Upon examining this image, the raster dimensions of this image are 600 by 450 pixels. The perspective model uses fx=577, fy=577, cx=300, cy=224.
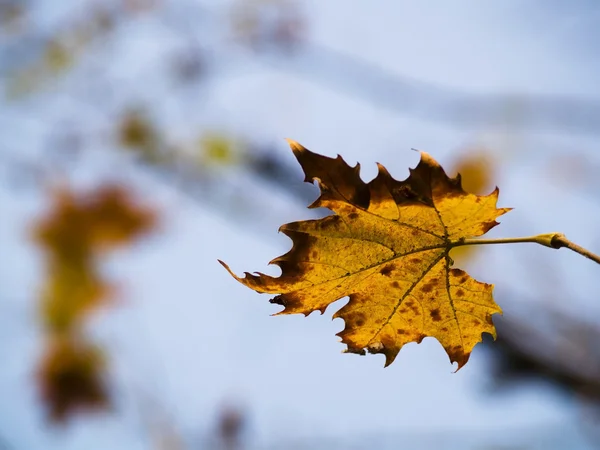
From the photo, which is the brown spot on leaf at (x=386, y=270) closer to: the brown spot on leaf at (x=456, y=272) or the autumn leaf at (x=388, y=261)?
the autumn leaf at (x=388, y=261)

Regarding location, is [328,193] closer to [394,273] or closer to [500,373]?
[394,273]

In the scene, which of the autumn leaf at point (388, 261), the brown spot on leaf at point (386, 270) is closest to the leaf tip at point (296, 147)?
the autumn leaf at point (388, 261)

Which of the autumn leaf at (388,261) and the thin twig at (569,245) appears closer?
the thin twig at (569,245)

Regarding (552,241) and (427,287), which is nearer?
(552,241)

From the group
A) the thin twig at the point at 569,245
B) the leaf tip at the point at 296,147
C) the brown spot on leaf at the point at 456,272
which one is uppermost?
the leaf tip at the point at 296,147

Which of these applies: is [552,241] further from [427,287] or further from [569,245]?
[427,287]

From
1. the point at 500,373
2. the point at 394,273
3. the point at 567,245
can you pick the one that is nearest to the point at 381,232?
the point at 394,273

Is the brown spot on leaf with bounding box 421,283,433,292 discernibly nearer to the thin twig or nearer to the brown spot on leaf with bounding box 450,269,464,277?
the brown spot on leaf with bounding box 450,269,464,277

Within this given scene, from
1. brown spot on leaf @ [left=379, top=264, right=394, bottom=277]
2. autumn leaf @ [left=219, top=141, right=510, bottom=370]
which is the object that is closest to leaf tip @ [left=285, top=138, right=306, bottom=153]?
autumn leaf @ [left=219, top=141, right=510, bottom=370]

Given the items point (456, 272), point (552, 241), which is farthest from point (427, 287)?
point (552, 241)
